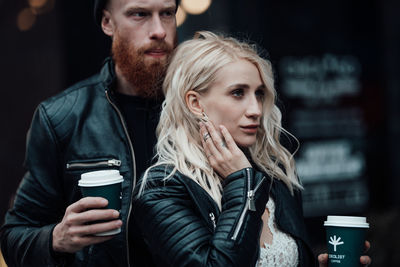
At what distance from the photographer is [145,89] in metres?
2.97

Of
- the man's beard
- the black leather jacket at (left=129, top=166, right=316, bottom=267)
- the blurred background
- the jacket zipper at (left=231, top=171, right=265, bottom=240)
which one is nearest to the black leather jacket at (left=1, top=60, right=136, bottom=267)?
the man's beard

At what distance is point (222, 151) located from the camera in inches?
99.6

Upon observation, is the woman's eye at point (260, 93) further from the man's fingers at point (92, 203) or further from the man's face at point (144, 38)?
the man's fingers at point (92, 203)

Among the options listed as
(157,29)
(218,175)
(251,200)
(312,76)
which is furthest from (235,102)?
(312,76)

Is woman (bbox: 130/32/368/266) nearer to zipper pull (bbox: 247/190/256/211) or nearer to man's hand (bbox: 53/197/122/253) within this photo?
zipper pull (bbox: 247/190/256/211)

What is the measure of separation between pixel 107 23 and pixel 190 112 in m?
0.97

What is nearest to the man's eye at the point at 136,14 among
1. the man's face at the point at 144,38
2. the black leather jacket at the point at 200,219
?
the man's face at the point at 144,38

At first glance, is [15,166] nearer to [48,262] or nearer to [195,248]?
[48,262]

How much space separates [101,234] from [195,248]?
1.32 feet

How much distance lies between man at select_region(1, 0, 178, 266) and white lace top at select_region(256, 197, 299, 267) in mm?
707

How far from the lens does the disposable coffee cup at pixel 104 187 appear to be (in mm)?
2182

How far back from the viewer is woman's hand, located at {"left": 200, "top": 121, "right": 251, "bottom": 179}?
2490mm

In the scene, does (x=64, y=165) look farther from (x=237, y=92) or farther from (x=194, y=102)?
(x=237, y=92)

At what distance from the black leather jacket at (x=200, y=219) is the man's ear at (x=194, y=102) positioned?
0.37 m
